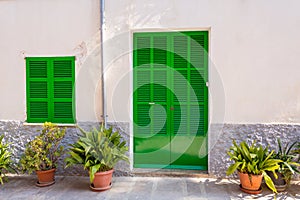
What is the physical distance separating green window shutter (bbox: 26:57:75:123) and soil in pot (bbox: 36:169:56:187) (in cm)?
94

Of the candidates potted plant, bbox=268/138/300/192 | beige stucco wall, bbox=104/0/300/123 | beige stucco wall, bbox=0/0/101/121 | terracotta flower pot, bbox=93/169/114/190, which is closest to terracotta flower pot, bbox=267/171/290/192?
potted plant, bbox=268/138/300/192

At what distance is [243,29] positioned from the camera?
4.26 metres

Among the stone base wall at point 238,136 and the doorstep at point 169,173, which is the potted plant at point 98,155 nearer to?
the doorstep at point 169,173

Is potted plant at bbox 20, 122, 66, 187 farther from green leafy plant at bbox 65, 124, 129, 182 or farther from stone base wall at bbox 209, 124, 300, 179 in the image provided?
stone base wall at bbox 209, 124, 300, 179

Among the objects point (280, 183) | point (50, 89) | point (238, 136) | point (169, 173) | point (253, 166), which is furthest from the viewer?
point (50, 89)

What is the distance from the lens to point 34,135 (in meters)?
4.69

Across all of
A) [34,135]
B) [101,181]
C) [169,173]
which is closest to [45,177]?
[34,135]

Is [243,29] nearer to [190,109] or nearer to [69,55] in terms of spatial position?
[190,109]

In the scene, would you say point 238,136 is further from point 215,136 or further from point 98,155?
point 98,155

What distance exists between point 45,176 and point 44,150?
1.51 feet

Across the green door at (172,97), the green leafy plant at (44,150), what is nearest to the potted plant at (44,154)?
the green leafy plant at (44,150)

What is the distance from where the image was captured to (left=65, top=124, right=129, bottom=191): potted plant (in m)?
3.96

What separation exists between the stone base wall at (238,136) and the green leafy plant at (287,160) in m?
0.15

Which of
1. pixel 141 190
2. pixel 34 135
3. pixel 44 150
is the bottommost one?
pixel 141 190
